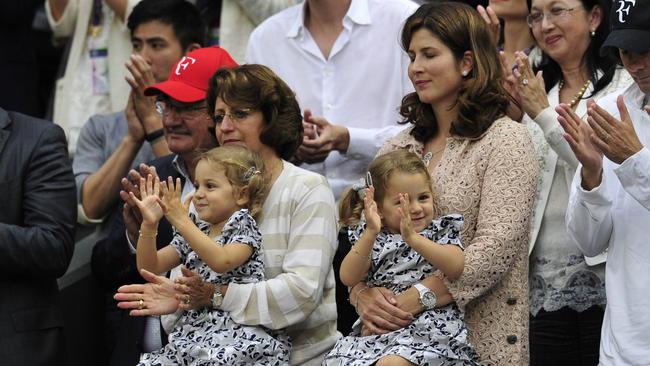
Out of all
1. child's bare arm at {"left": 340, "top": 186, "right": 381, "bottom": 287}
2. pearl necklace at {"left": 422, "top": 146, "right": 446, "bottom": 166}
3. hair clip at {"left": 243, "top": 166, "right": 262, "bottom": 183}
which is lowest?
child's bare arm at {"left": 340, "top": 186, "right": 381, "bottom": 287}

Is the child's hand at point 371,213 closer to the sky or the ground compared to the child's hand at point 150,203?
closer to the sky

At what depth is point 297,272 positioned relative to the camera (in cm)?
542

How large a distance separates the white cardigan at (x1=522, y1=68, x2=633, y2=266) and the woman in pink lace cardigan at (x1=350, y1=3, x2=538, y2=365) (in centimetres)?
36

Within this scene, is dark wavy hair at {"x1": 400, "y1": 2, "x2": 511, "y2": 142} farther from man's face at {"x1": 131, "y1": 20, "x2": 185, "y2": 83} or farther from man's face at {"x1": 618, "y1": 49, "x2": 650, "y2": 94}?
man's face at {"x1": 131, "y1": 20, "x2": 185, "y2": 83}

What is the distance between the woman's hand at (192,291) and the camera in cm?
522

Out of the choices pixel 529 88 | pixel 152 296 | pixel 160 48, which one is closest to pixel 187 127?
pixel 152 296

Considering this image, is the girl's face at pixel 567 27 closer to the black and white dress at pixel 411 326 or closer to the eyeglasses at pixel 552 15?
the eyeglasses at pixel 552 15

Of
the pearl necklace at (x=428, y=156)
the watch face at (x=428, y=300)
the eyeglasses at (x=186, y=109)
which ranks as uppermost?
the pearl necklace at (x=428, y=156)

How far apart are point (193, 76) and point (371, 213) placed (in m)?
1.77

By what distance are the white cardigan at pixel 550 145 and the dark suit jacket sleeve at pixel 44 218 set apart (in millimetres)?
1998

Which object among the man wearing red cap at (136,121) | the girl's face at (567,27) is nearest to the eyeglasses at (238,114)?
the girl's face at (567,27)

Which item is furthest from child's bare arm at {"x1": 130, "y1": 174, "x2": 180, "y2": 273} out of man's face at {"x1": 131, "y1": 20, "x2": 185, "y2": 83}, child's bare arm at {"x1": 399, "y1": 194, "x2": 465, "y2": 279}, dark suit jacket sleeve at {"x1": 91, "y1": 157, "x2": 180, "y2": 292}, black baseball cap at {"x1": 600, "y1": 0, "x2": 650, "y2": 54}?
man's face at {"x1": 131, "y1": 20, "x2": 185, "y2": 83}

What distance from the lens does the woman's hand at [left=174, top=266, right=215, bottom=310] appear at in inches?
206

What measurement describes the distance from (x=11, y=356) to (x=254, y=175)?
4.61 feet
